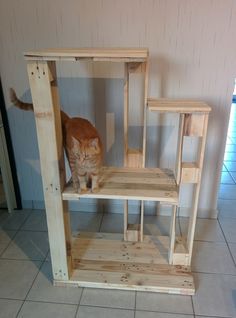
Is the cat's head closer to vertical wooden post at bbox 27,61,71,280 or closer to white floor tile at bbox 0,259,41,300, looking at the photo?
vertical wooden post at bbox 27,61,71,280

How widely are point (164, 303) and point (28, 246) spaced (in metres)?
0.94

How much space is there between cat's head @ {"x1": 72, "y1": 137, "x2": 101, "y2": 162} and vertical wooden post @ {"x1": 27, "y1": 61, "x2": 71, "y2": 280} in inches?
4.2

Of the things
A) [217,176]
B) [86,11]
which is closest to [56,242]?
[217,176]

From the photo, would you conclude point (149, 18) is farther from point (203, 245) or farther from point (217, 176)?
point (203, 245)

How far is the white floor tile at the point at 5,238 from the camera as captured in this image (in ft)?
5.98

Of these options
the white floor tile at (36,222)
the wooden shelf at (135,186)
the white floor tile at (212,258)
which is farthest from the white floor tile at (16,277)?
the white floor tile at (212,258)

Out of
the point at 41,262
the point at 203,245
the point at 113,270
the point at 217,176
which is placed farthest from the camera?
the point at 217,176

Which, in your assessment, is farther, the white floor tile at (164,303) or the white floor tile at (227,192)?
the white floor tile at (227,192)

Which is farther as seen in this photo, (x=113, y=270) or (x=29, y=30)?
(x=29, y=30)

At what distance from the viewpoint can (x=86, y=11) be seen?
1618mm

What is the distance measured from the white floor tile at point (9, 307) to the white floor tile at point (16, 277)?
3cm

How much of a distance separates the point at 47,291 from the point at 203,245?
1019 millimetres

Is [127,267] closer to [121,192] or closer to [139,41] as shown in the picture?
[121,192]

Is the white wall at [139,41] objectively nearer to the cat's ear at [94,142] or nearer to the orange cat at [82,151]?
the orange cat at [82,151]
